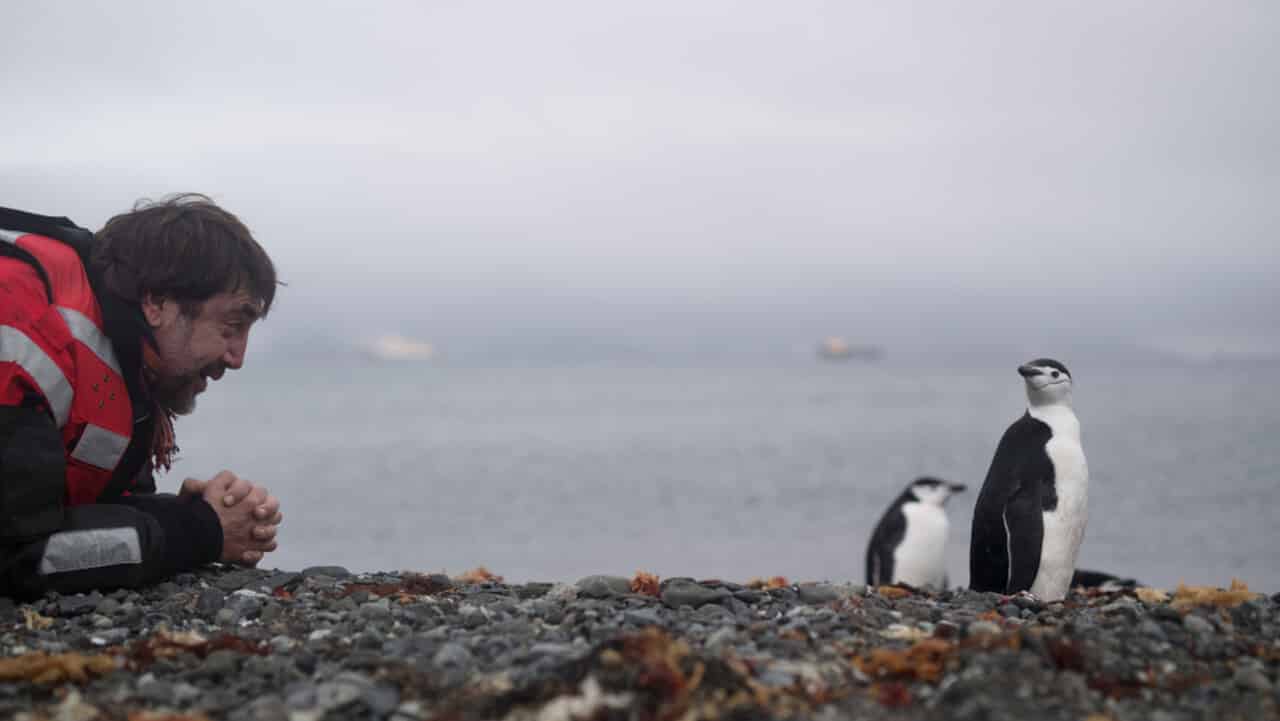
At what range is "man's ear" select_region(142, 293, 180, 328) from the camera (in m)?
4.00

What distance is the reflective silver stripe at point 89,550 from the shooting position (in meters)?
3.83

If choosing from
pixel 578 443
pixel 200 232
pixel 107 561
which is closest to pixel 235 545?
pixel 107 561

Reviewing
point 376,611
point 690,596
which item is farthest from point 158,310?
point 690,596

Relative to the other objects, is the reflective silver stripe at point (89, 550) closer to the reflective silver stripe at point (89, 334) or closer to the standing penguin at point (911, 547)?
the reflective silver stripe at point (89, 334)

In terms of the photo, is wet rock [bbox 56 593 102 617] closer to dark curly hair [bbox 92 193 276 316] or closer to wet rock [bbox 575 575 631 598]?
dark curly hair [bbox 92 193 276 316]

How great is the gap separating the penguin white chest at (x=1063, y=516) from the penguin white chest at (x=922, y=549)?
558cm

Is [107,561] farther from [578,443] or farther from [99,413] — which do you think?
[578,443]

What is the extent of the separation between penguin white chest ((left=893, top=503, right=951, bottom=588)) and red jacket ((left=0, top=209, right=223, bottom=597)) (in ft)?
25.2

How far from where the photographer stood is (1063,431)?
17.7 ft

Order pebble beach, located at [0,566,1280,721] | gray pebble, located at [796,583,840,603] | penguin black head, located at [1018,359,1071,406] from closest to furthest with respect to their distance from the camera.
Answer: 1. pebble beach, located at [0,566,1280,721]
2. gray pebble, located at [796,583,840,603]
3. penguin black head, located at [1018,359,1071,406]

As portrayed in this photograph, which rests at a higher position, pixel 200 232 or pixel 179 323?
pixel 200 232

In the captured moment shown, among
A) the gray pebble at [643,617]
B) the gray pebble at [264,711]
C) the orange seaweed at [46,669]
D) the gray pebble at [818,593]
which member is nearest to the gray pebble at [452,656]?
the gray pebble at [264,711]

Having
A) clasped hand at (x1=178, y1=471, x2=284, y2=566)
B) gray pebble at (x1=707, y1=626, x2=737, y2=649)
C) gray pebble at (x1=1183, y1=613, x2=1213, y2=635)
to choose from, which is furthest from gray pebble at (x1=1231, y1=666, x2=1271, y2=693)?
clasped hand at (x1=178, y1=471, x2=284, y2=566)

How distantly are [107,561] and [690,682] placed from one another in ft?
7.34
